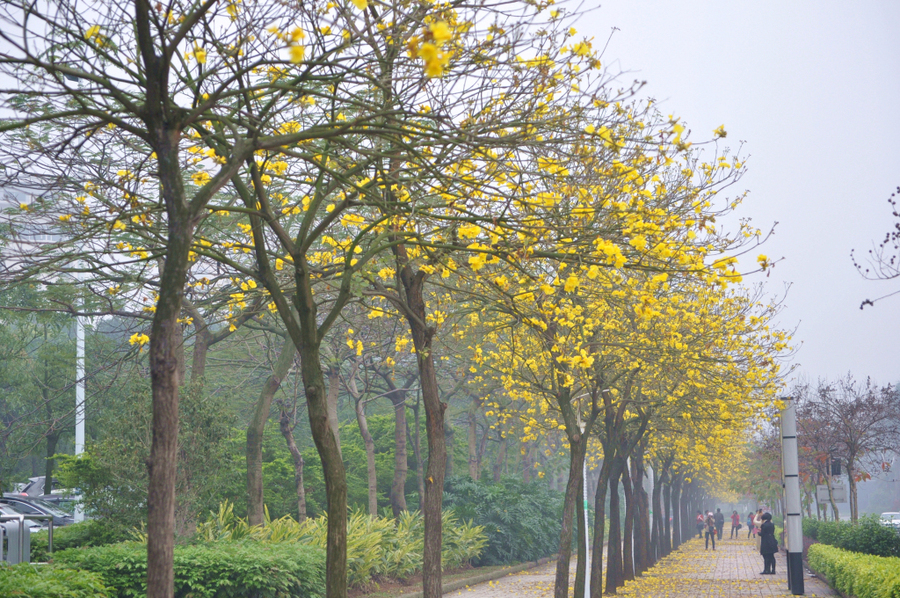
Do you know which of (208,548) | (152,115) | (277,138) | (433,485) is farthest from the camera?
(208,548)

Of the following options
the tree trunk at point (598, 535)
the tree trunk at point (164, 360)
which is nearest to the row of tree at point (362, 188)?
the tree trunk at point (164, 360)

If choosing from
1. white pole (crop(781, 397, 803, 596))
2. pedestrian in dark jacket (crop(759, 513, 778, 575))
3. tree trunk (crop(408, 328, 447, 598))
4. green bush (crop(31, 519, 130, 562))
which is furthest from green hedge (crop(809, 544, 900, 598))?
green bush (crop(31, 519, 130, 562))

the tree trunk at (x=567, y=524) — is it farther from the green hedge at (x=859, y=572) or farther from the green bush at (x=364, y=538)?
the green hedge at (x=859, y=572)

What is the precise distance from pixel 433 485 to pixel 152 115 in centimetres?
525

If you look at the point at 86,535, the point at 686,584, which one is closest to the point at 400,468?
the point at 686,584

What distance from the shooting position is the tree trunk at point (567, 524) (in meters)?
12.9

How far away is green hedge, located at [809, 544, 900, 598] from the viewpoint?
34.1 ft

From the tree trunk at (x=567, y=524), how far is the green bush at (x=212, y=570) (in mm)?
3981

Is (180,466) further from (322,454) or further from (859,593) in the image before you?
(859,593)

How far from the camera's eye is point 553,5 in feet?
20.6

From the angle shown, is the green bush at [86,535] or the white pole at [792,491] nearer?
the green bush at [86,535]

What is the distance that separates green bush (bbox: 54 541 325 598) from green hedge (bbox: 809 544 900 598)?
24.2 feet

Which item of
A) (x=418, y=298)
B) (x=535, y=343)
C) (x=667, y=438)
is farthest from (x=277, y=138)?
(x=667, y=438)

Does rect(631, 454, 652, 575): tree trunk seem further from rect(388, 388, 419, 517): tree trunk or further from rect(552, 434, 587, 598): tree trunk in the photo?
rect(552, 434, 587, 598): tree trunk
